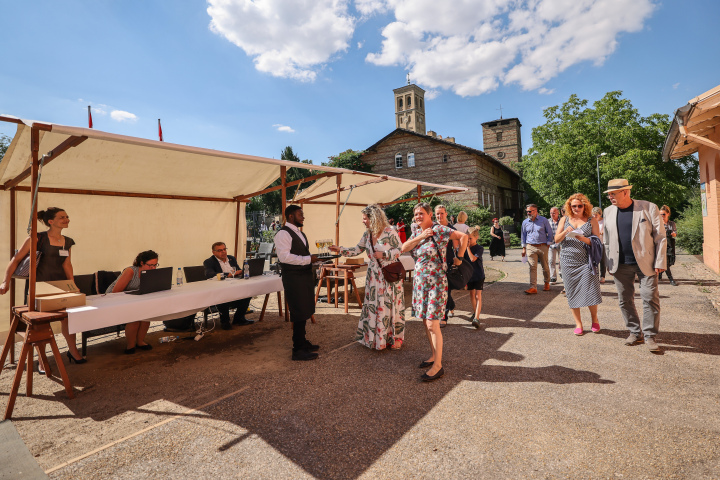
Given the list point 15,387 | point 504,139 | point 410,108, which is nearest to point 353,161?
point 15,387

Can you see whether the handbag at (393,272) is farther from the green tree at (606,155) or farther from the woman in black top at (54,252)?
the green tree at (606,155)

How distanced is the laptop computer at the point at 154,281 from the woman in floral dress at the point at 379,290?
2026mm

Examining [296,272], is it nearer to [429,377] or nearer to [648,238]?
[429,377]

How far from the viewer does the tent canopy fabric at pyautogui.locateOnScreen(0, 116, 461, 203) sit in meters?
4.01

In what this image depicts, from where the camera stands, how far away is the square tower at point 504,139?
168 ft

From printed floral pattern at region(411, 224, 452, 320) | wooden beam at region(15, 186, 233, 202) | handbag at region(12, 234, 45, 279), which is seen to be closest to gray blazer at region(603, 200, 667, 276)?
printed floral pattern at region(411, 224, 452, 320)

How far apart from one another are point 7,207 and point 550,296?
876 centimetres

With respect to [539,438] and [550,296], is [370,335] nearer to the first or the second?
[539,438]

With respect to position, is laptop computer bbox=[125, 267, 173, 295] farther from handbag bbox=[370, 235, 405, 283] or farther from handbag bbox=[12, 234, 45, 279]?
handbag bbox=[370, 235, 405, 283]

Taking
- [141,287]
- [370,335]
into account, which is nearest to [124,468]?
[141,287]

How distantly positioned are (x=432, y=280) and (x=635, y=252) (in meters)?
2.36

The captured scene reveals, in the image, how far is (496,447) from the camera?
2.49 meters

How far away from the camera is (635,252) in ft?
13.5

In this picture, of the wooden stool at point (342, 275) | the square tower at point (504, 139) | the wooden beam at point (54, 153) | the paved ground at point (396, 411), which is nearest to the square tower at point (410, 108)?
the square tower at point (504, 139)
